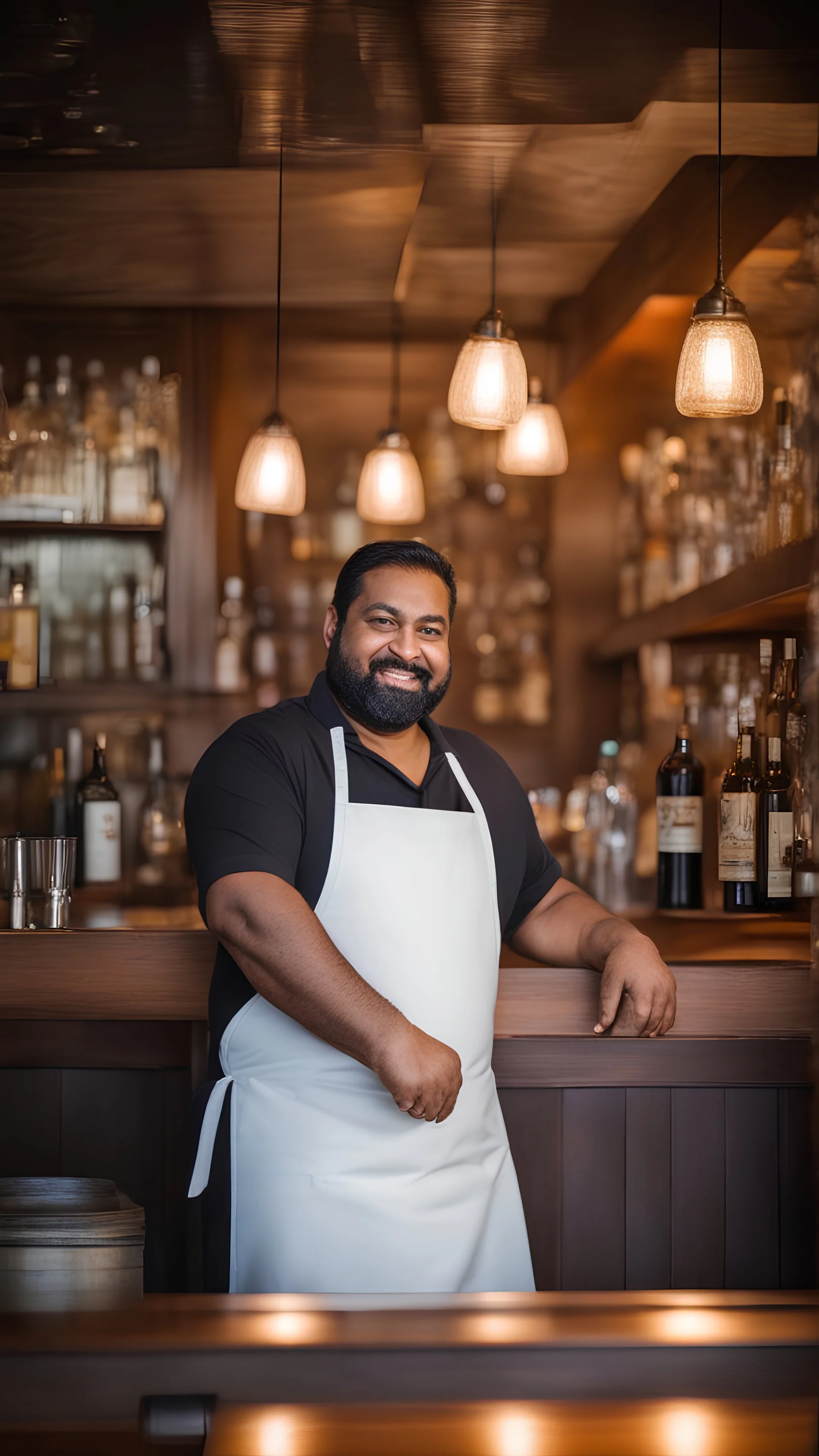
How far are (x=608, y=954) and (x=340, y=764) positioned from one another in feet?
1.51

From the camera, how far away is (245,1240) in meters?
1.64

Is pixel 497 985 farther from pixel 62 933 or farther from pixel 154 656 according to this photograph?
pixel 154 656

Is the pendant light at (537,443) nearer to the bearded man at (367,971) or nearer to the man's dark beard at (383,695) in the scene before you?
the bearded man at (367,971)

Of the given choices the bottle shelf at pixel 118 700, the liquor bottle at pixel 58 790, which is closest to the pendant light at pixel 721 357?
the bottle shelf at pixel 118 700

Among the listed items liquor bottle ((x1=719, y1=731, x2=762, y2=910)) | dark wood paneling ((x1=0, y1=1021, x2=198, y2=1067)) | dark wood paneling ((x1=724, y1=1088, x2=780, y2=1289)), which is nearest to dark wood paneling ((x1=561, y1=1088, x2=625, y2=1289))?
dark wood paneling ((x1=724, y1=1088, x2=780, y2=1289))

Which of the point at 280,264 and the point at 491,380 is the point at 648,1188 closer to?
the point at 491,380

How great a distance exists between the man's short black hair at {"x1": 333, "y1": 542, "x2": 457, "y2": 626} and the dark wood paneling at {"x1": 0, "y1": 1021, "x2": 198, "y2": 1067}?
752 millimetres

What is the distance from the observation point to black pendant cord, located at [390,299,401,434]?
3762 mm

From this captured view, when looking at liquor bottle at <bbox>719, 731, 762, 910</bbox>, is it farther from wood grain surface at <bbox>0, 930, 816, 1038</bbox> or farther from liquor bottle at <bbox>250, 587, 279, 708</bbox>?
liquor bottle at <bbox>250, 587, 279, 708</bbox>

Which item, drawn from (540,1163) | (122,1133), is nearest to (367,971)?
(540,1163)

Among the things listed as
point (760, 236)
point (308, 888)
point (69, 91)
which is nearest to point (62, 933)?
point (308, 888)

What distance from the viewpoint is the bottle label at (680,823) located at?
2.38 m

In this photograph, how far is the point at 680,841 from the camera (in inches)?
96.7

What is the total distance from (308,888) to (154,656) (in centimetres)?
202
